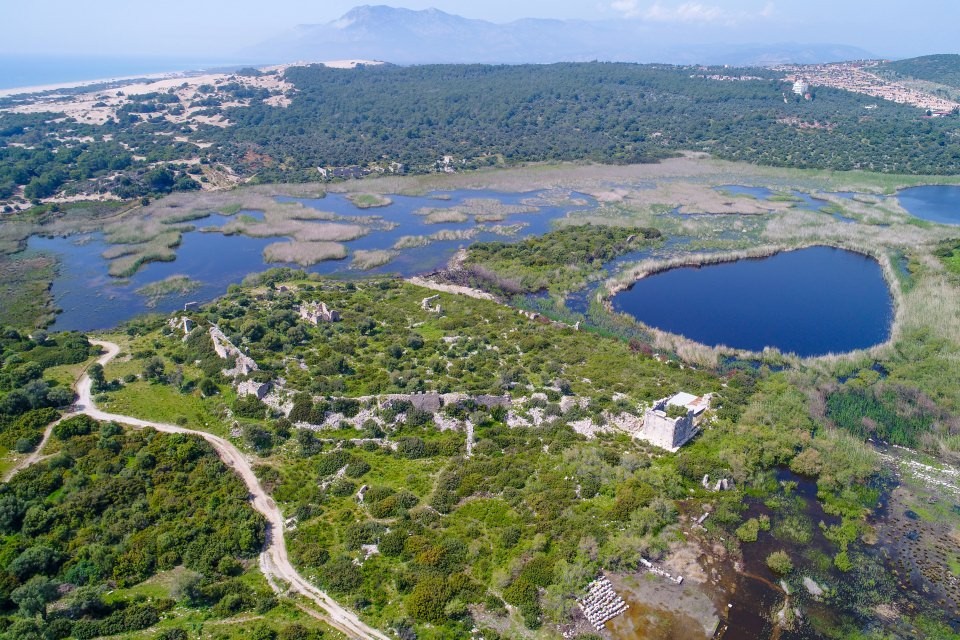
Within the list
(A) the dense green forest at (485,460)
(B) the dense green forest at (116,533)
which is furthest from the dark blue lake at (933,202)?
(B) the dense green forest at (116,533)

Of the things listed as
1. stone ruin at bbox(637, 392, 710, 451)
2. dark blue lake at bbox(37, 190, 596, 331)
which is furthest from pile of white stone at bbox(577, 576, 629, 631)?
dark blue lake at bbox(37, 190, 596, 331)

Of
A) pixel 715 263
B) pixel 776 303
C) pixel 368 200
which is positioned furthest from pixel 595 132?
pixel 776 303

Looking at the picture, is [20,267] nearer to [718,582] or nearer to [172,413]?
[172,413]

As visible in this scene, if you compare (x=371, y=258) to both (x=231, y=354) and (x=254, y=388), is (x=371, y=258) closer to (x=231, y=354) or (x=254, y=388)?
(x=231, y=354)

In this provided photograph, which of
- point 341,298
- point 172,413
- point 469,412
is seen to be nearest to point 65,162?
point 341,298

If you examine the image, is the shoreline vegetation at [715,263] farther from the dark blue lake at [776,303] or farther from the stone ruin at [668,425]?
the stone ruin at [668,425]

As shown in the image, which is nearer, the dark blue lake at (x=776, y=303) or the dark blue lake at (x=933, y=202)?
the dark blue lake at (x=776, y=303)
